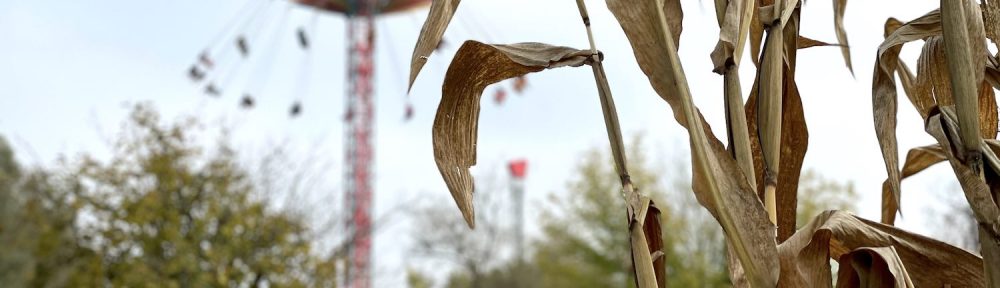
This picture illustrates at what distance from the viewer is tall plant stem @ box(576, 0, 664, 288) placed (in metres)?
0.78

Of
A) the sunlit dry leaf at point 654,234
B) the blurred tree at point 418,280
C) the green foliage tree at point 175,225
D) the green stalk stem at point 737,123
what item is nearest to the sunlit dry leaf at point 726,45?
the green stalk stem at point 737,123

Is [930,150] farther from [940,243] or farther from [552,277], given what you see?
[552,277]

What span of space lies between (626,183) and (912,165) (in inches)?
20.1

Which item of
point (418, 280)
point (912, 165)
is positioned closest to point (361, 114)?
point (418, 280)

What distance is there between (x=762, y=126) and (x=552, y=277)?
2130cm

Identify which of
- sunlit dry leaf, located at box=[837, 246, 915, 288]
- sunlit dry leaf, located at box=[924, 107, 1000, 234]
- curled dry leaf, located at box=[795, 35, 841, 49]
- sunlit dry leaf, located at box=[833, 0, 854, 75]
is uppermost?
sunlit dry leaf, located at box=[833, 0, 854, 75]

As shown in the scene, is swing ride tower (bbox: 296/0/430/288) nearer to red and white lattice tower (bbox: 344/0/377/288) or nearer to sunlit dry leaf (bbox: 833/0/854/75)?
red and white lattice tower (bbox: 344/0/377/288)

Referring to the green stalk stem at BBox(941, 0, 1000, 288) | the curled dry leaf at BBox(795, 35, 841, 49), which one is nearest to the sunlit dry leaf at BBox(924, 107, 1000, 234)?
the green stalk stem at BBox(941, 0, 1000, 288)

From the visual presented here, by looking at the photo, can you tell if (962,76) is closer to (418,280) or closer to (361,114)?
(361,114)

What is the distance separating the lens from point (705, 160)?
0.78 m

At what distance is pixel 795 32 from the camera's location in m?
0.89

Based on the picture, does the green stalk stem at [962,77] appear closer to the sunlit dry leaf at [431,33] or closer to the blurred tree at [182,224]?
the sunlit dry leaf at [431,33]

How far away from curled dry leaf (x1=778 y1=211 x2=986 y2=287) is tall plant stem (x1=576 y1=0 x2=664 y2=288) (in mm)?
93

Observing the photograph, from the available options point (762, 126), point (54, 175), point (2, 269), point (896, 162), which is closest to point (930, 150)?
point (896, 162)
